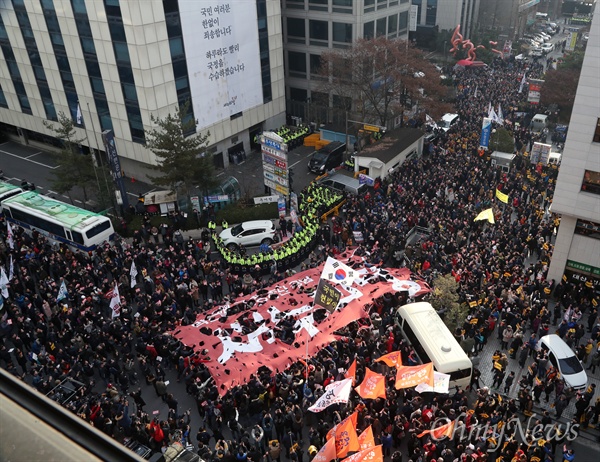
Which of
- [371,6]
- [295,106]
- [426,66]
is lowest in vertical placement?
[295,106]

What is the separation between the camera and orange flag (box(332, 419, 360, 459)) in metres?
15.9

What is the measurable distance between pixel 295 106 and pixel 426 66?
49.7 ft

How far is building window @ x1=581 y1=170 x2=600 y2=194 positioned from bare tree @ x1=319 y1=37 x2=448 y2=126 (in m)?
23.8

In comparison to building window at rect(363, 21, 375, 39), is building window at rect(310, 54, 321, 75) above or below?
below

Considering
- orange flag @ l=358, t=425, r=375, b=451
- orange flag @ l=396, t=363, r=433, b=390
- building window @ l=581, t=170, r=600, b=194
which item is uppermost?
building window @ l=581, t=170, r=600, b=194

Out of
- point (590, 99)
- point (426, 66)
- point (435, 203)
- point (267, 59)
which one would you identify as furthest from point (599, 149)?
point (267, 59)

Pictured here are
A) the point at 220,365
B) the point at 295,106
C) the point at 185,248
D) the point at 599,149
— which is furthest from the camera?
the point at 295,106

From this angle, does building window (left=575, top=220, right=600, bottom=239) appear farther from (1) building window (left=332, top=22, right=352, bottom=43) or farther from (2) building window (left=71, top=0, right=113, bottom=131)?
(2) building window (left=71, top=0, right=113, bottom=131)

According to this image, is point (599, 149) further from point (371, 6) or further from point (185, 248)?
point (371, 6)

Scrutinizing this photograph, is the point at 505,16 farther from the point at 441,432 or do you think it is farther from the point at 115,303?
the point at 441,432

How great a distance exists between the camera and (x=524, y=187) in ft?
120

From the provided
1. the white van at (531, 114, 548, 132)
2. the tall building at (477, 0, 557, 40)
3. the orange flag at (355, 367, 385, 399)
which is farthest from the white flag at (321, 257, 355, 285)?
the tall building at (477, 0, 557, 40)

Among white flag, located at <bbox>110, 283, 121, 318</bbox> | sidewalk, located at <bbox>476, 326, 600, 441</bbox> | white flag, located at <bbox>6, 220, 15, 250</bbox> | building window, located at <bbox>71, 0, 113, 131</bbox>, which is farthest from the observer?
building window, located at <bbox>71, 0, 113, 131</bbox>

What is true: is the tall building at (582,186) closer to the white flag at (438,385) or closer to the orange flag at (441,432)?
the white flag at (438,385)
